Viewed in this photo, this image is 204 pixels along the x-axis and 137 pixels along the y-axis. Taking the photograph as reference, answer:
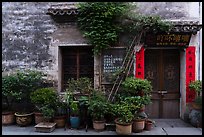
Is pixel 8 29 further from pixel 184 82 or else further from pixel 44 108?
pixel 184 82

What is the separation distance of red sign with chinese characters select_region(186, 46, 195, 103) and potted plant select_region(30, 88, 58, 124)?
4.57 meters

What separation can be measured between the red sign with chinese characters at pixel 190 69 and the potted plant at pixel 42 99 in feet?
15.0

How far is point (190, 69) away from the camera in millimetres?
9148

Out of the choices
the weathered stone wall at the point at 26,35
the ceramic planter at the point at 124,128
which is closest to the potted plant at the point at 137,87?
the ceramic planter at the point at 124,128

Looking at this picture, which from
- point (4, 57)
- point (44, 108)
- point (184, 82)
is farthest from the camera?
point (4, 57)

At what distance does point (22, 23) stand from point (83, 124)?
4344 mm

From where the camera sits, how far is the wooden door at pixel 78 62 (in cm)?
980

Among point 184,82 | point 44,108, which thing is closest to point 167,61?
point 184,82

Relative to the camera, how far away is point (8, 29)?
9797 mm

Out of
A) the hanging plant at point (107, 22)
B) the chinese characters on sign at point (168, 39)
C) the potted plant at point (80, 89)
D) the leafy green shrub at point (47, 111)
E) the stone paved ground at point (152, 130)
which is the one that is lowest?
the stone paved ground at point (152, 130)

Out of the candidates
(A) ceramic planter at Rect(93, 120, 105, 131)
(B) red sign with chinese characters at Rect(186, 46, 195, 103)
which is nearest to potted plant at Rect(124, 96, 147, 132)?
(A) ceramic planter at Rect(93, 120, 105, 131)

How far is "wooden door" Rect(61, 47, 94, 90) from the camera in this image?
32.1 feet

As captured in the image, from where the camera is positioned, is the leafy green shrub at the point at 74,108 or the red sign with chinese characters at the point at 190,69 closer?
the leafy green shrub at the point at 74,108

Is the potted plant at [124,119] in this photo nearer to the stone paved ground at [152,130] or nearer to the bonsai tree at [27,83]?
the stone paved ground at [152,130]
